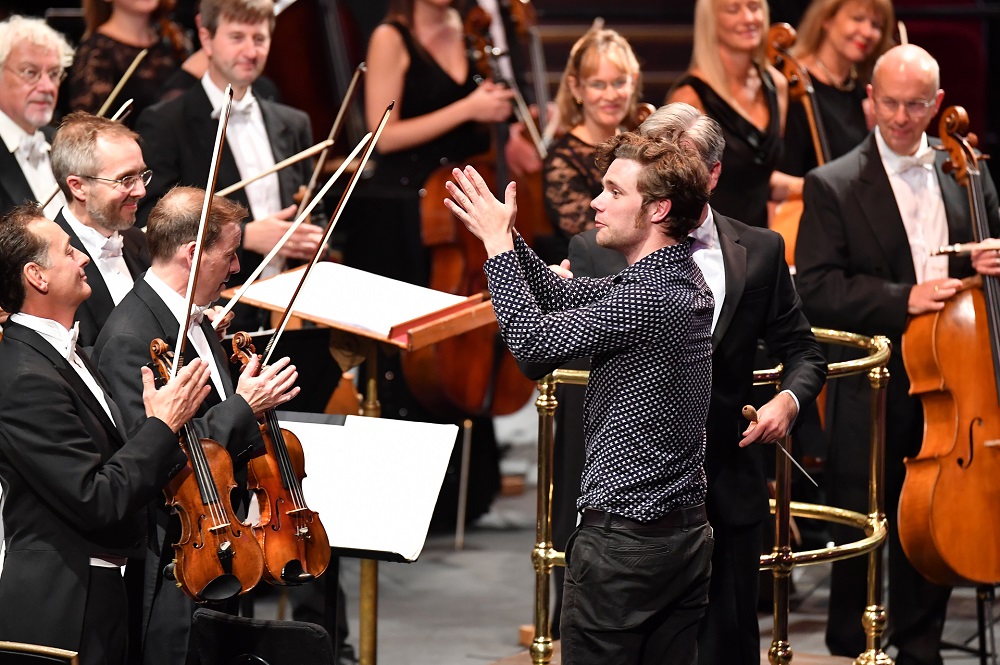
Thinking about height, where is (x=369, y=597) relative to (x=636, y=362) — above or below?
below

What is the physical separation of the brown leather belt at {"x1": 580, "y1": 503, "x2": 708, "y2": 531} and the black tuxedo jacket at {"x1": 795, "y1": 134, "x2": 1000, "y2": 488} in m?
1.51

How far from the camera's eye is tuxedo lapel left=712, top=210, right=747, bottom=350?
3.24m

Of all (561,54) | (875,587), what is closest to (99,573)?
(875,587)

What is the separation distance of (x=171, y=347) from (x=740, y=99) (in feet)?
8.11

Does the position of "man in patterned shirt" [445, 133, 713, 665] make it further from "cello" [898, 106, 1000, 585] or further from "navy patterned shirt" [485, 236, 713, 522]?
"cello" [898, 106, 1000, 585]

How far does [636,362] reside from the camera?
2.84 metres

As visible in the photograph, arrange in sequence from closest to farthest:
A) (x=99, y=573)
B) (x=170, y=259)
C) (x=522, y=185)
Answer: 1. (x=99, y=573)
2. (x=170, y=259)
3. (x=522, y=185)

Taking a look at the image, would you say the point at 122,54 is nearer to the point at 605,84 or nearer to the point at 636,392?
the point at 605,84

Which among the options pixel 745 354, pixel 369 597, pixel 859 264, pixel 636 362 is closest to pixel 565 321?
pixel 636 362

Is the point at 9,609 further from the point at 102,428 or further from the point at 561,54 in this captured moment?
the point at 561,54

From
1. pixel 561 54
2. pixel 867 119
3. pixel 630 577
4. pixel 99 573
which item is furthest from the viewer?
pixel 561 54

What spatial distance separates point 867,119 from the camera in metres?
5.30

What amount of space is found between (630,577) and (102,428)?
1097 millimetres

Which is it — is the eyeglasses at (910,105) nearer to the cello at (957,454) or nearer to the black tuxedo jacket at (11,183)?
the cello at (957,454)
